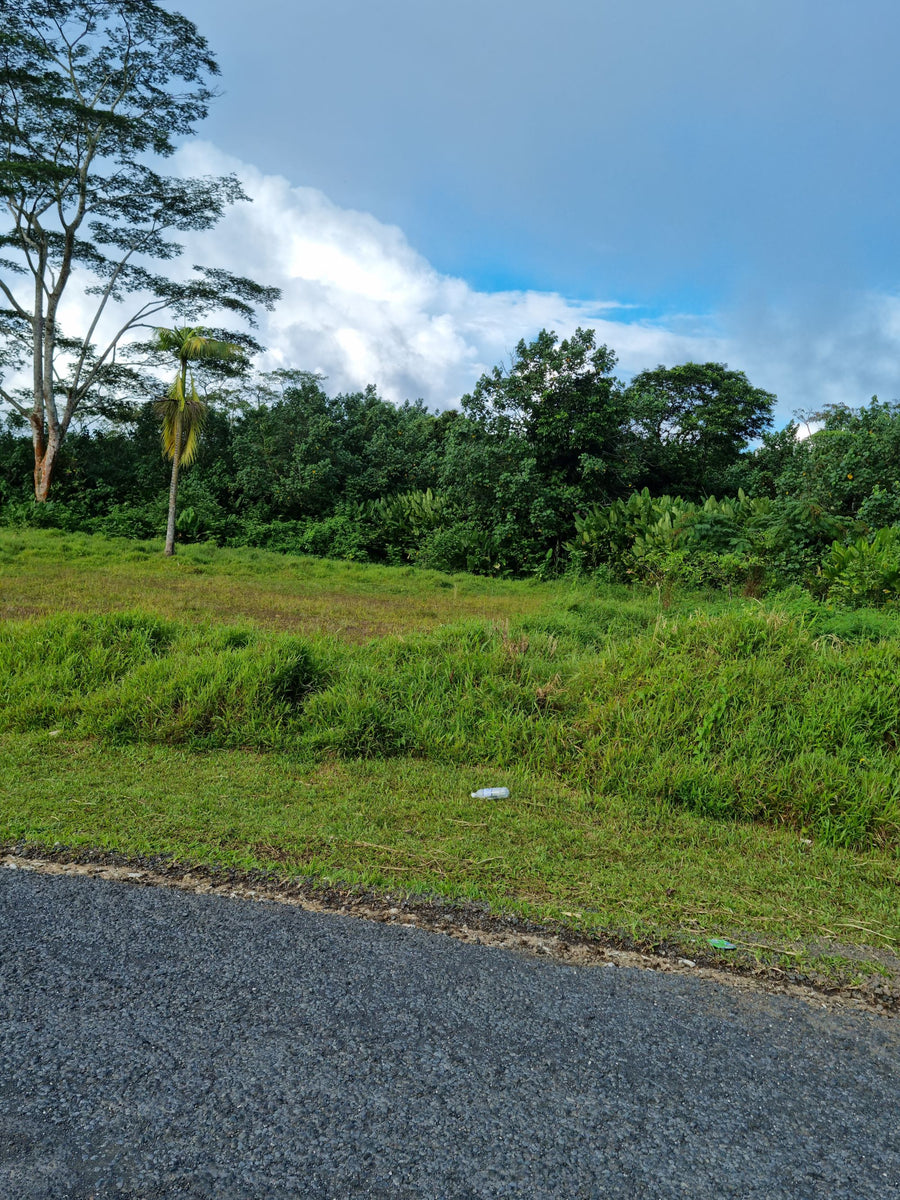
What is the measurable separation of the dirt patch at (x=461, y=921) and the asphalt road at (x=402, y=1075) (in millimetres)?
89

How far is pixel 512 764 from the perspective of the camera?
422 centimetres

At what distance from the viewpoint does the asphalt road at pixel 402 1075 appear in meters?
1.56

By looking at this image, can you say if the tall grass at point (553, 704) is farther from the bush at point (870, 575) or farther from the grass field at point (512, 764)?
the bush at point (870, 575)

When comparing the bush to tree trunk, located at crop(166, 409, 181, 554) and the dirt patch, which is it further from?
tree trunk, located at crop(166, 409, 181, 554)

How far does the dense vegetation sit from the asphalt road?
7.89 m

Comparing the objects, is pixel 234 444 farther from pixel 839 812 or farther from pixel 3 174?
pixel 839 812

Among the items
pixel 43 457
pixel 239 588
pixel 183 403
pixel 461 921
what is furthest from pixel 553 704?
pixel 43 457

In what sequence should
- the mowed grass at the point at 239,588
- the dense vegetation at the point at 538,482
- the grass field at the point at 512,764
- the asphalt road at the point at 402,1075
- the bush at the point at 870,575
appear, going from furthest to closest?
the dense vegetation at the point at 538,482, the mowed grass at the point at 239,588, the bush at the point at 870,575, the grass field at the point at 512,764, the asphalt road at the point at 402,1075

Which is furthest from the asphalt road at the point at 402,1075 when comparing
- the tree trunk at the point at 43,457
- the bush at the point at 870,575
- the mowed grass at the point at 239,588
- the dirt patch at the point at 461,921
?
the tree trunk at the point at 43,457

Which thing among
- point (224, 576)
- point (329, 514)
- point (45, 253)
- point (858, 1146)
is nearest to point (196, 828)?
point (858, 1146)

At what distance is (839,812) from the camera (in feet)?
11.8

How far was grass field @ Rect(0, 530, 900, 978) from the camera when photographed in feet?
9.67

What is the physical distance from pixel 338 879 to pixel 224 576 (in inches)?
506

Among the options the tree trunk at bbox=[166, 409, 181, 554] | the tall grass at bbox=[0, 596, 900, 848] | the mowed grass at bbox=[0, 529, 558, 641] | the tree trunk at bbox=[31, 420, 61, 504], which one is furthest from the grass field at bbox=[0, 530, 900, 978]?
the tree trunk at bbox=[31, 420, 61, 504]
